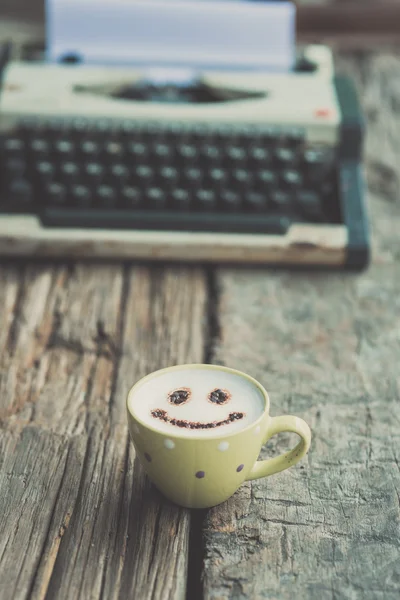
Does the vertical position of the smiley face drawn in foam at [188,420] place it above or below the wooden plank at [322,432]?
above

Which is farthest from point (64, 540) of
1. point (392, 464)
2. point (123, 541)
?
point (392, 464)

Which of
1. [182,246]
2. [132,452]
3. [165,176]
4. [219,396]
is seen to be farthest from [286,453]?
[165,176]

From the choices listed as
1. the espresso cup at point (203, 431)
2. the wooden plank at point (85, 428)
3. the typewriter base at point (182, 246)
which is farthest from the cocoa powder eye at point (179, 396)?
the typewriter base at point (182, 246)

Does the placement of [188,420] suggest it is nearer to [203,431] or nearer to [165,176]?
[203,431]

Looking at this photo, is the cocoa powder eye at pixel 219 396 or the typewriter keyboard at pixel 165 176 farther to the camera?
the typewriter keyboard at pixel 165 176

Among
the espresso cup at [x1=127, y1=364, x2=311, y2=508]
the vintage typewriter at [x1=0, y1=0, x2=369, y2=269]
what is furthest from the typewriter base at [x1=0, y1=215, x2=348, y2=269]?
the espresso cup at [x1=127, y1=364, x2=311, y2=508]

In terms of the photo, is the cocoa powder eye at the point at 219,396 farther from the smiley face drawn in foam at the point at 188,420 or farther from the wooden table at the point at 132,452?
the wooden table at the point at 132,452

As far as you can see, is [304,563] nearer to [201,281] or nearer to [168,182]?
[201,281]

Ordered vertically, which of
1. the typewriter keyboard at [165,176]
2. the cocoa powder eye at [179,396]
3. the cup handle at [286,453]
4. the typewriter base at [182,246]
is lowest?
the typewriter base at [182,246]

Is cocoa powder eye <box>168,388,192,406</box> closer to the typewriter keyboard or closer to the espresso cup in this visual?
the espresso cup
